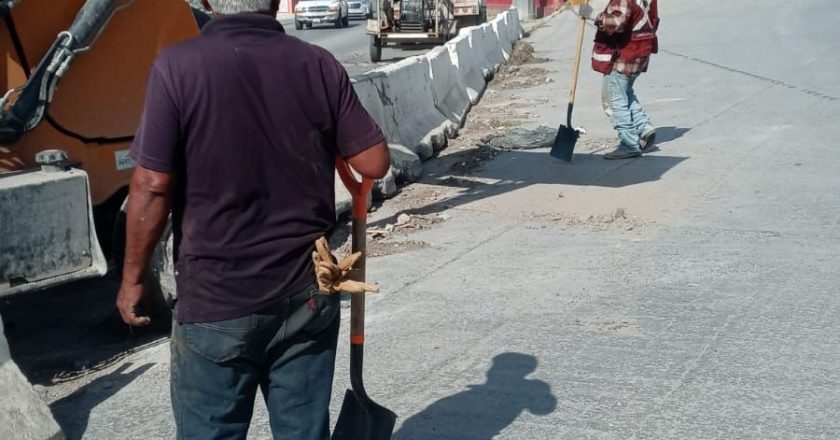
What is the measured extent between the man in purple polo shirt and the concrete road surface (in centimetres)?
146

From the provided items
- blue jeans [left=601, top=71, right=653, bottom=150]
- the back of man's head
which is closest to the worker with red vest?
blue jeans [left=601, top=71, right=653, bottom=150]

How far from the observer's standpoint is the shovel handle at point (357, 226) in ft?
11.1

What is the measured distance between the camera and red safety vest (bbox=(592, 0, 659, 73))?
10477 mm

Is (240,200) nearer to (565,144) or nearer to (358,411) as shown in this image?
(358,411)

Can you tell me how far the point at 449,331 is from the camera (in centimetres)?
573

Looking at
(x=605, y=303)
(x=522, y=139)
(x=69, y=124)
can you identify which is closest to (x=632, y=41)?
(x=522, y=139)

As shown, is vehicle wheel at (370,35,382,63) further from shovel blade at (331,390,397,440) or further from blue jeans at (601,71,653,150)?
shovel blade at (331,390,397,440)

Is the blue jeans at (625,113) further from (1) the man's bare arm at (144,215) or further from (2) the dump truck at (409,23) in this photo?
(2) the dump truck at (409,23)

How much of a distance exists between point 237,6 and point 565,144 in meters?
7.32

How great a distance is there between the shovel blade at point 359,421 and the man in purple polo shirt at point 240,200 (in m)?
0.58

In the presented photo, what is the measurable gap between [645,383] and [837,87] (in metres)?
10.5

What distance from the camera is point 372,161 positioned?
3.20m

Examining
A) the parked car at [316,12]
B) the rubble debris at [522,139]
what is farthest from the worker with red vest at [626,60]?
the parked car at [316,12]

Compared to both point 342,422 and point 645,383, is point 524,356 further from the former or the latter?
point 342,422
